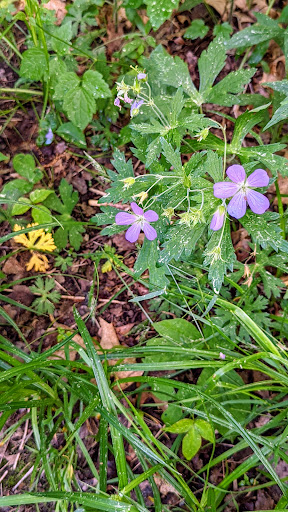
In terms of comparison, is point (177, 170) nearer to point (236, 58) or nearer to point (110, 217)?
point (110, 217)

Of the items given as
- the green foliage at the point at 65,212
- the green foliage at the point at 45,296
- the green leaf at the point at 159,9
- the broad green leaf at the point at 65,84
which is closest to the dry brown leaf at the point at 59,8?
the broad green leaf at the point at 65,84

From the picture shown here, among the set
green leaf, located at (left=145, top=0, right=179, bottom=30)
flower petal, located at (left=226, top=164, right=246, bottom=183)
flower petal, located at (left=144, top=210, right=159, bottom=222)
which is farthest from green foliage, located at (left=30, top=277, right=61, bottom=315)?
green leaf, located at (left=145, top=0, right=179, bottom=30)

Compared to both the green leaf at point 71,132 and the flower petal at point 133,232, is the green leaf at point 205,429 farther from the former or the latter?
the green leaf at point 71,132

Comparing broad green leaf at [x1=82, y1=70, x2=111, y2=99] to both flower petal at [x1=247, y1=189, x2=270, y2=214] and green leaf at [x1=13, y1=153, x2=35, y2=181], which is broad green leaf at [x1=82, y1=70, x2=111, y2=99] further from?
flower petal at [x1=247, y1=189, x2=270, y2=214]

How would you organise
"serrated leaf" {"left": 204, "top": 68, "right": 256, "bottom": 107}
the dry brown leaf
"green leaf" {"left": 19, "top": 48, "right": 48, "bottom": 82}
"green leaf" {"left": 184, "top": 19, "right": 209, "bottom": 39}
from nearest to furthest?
"serrated leaf" {"left": 204, "top": 68, "right": 256, "bottom": 107} < "green leaf" {"left": 19, "top": 48, "right": 48, "bottom": 82} < "green leaf" {"left": 184, "top": 19, "right": 209, "bottom": 39} < the dry brown leaf

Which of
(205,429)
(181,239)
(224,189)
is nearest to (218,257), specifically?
(181,239)

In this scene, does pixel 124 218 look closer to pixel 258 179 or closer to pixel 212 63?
pixel 258 179
